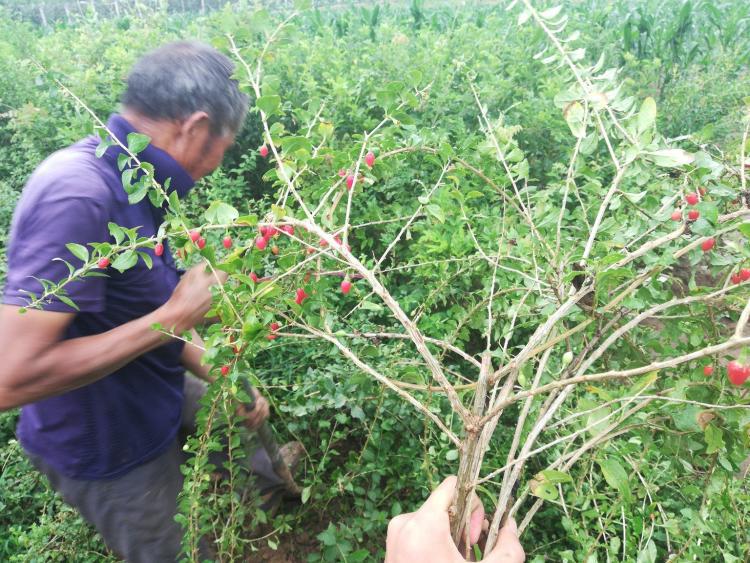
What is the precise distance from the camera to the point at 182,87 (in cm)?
147

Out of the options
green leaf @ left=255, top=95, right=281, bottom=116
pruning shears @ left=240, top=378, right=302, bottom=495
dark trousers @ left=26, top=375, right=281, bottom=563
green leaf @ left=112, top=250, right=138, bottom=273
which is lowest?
pruning shears @ left=240, top=378, right=302, bottom=495

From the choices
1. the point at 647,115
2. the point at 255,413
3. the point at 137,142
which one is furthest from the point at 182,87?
the point at 647,115

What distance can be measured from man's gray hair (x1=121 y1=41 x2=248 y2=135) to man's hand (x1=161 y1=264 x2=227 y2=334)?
1.65 ft

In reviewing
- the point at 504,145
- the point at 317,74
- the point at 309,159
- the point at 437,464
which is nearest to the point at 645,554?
the point at 437,464

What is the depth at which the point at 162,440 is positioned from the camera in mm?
1602

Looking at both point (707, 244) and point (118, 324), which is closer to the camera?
point (707, 244)

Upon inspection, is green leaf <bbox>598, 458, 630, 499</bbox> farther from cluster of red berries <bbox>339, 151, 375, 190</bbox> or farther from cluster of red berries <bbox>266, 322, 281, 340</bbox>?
cluster of red berries <bbox>339, 151, 375, 190</bbox>

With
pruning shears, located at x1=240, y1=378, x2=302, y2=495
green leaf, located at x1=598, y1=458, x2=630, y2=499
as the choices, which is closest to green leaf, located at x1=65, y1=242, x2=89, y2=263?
pruning shears, located at x1=240, y1=378, x2=302, y2=495

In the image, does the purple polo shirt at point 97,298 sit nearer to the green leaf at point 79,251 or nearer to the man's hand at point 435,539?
the green leaf at point 79,251

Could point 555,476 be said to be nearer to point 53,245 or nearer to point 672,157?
point 672,157

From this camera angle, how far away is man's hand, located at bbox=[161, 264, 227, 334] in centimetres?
130

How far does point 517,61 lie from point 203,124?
3357 mm

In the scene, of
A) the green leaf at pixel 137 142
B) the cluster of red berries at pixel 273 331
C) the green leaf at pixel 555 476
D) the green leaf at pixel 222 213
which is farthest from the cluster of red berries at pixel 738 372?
the green leaf at pixel 137 142

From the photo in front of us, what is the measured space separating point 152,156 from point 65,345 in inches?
22.0
